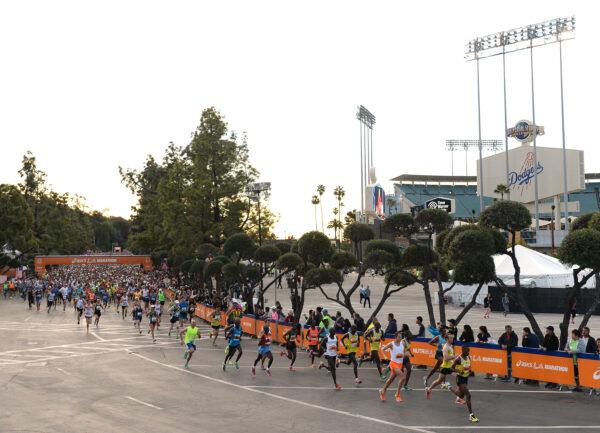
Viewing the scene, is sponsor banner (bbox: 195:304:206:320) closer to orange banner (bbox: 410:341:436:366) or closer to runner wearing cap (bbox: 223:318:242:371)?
runner wearing cap (bbox: 223:318:242:371)

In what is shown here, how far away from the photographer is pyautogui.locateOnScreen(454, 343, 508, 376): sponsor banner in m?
19.4

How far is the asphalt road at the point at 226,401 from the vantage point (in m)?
13.8

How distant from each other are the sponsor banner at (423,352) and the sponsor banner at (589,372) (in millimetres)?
4821

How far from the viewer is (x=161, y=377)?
20188 millimetres

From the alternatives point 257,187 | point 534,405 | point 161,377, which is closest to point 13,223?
point 257,187

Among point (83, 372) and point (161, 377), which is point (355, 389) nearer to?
point (161, 377)

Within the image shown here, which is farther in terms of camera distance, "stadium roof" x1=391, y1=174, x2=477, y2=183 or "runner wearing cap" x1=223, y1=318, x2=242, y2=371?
"stadium roof" x1=391, y1=174, x2=477, y2=183

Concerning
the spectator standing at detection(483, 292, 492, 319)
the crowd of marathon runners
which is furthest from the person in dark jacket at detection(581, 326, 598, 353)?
the spectator standing at detection(483, 292, 492, 319)

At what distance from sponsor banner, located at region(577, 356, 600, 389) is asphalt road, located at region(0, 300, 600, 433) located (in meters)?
0.44

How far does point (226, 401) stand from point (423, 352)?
25.2 feet

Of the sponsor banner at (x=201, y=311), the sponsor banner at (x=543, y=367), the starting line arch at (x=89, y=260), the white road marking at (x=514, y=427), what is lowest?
the white road marking at (x=514, y=427)

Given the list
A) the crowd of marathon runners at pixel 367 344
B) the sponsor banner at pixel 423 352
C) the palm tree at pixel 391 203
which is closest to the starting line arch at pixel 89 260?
the crowd of marathon runners at pixel 367 344

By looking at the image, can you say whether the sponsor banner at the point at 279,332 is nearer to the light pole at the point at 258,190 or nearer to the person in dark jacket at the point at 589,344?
the person in dark jacket at the point at 589,344

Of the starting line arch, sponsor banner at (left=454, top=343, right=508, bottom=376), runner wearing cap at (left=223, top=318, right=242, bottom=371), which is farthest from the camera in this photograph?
the starting line arch
